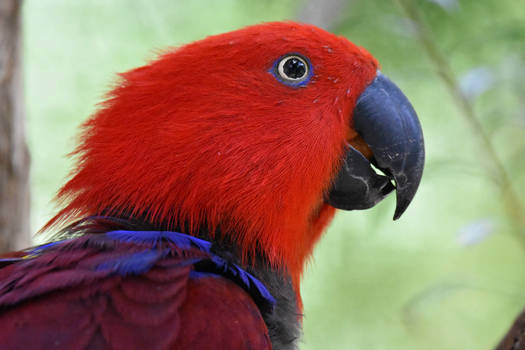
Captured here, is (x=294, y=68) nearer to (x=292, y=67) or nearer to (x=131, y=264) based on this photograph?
(x=292, y=67)

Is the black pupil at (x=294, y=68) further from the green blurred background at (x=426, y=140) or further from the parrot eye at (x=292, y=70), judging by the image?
the green blurred background at (x=426, y=140)

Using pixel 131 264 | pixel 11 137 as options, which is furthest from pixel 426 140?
pixel 131 264

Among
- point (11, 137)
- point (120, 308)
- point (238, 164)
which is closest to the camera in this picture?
point (120, 308)

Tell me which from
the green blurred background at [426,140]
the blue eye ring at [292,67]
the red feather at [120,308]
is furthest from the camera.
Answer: the green blurred background at [426,140]

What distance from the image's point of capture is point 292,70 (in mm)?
1878

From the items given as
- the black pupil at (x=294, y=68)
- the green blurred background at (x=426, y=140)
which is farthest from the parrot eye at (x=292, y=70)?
the green blurred background at (x=426, y=140)

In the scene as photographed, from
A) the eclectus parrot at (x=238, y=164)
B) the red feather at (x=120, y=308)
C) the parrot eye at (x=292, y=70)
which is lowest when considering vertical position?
the red feather at (x=120, y=308)

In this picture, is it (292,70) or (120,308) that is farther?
(292,70)

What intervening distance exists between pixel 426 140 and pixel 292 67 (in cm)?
228

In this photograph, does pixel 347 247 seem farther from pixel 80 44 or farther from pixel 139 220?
pixel 139 220

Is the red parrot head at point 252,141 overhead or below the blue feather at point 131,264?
overhead

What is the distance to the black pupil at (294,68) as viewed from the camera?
73.9 inches

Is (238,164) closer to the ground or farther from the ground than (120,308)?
farther from the ground

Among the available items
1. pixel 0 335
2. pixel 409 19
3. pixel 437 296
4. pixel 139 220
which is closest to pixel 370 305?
pixel 437 296
